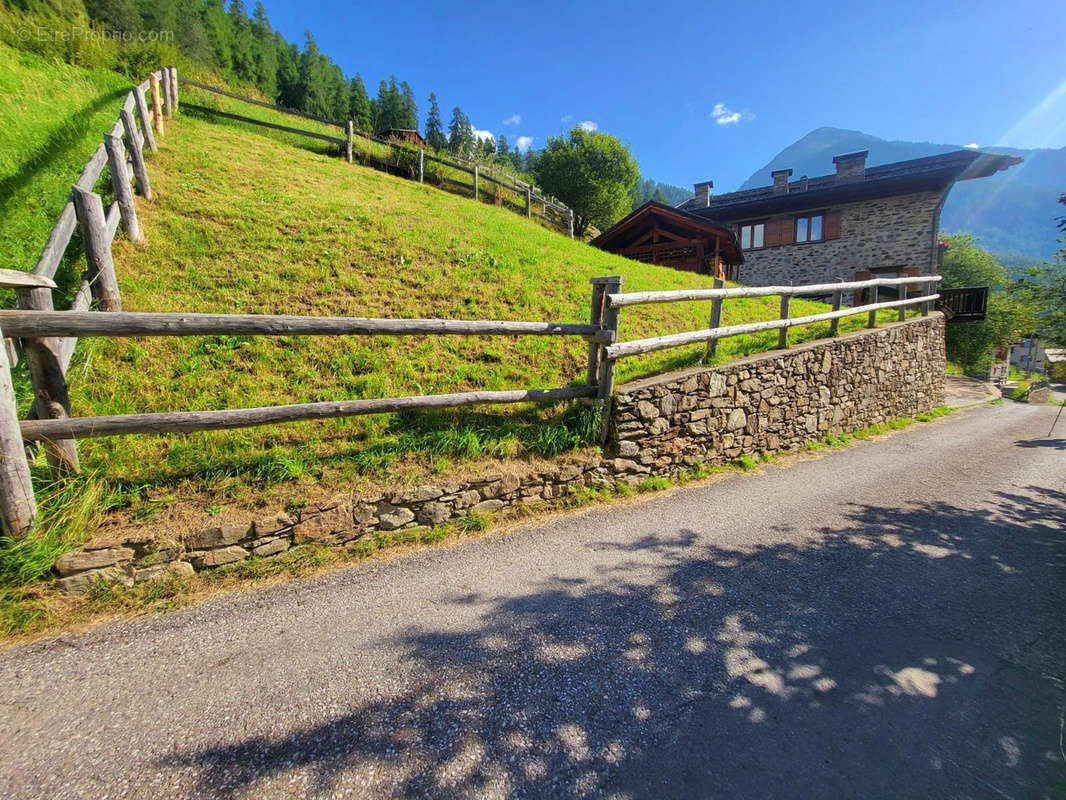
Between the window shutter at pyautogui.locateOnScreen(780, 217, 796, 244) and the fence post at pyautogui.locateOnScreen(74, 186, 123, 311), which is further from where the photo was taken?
the window shutter at pyautogui.locateOnScreen(780, 217, 796, 244)

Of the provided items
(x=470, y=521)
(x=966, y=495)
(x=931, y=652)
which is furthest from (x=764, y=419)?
(x=470, y=521)

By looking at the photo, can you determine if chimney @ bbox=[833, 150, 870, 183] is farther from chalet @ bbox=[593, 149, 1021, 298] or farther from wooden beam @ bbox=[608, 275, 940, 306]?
wooden beam @ bbox=[608, 275, 940, 306]

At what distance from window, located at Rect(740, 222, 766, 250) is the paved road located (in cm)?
2323

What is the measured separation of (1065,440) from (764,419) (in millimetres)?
6517

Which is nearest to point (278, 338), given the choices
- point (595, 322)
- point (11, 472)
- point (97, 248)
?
point (97, 248)

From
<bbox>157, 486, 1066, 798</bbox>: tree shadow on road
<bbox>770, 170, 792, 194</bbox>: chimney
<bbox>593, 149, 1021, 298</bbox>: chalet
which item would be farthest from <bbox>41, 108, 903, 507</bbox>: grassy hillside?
<bbox>770, 170, 792, 194</bbox>: chimney

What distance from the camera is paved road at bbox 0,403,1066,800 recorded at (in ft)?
5.73

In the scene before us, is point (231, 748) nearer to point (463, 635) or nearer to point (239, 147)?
point (463, 635)

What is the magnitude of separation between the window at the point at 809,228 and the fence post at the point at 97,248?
84.9 ft

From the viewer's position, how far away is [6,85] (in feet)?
23.6

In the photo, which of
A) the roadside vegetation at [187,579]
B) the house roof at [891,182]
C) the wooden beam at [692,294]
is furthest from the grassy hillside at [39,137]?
the house roof at [891,182]

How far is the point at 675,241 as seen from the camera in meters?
18.7

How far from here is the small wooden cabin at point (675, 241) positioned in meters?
17.3

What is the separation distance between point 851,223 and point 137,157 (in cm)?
2596
